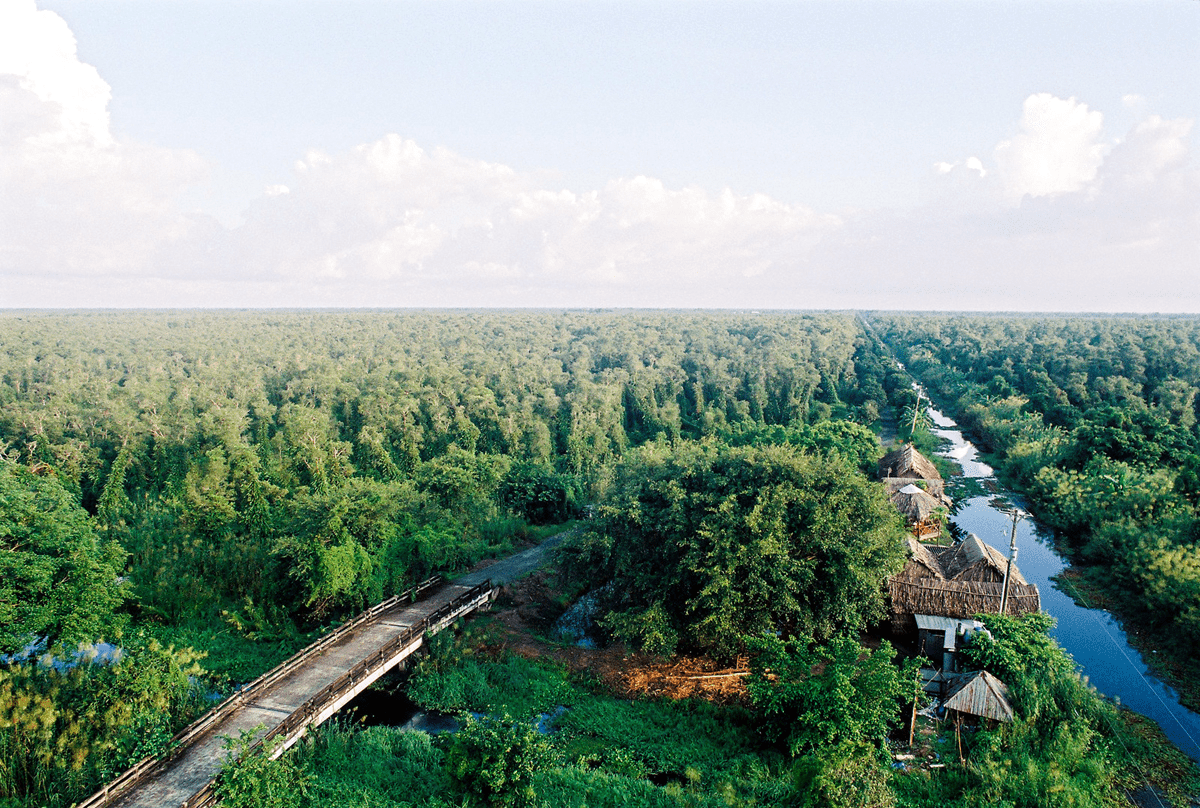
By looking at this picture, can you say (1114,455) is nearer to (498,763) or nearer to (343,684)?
(498,763)

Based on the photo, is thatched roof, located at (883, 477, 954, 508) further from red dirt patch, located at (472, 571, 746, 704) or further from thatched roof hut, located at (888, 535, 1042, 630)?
red dirt patch, located at (472, 571, 746, 704)

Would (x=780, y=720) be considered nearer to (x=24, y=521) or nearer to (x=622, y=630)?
(x=622, y=630)

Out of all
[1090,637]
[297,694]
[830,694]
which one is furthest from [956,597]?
[297,694]

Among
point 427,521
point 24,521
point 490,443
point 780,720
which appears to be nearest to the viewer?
point 780,720

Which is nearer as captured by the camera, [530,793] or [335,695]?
[530,793]

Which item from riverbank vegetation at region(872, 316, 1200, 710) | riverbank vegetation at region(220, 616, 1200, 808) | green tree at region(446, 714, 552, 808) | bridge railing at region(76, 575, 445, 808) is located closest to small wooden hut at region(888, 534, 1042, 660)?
riverbank vegetation at region(220, 616, 1200, 808)

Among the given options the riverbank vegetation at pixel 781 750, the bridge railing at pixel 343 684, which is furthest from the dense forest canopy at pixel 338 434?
the riverbank vegetation at pixel 781 750

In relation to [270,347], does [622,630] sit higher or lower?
lower

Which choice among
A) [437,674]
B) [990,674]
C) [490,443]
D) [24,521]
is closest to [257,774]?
[437,674]
